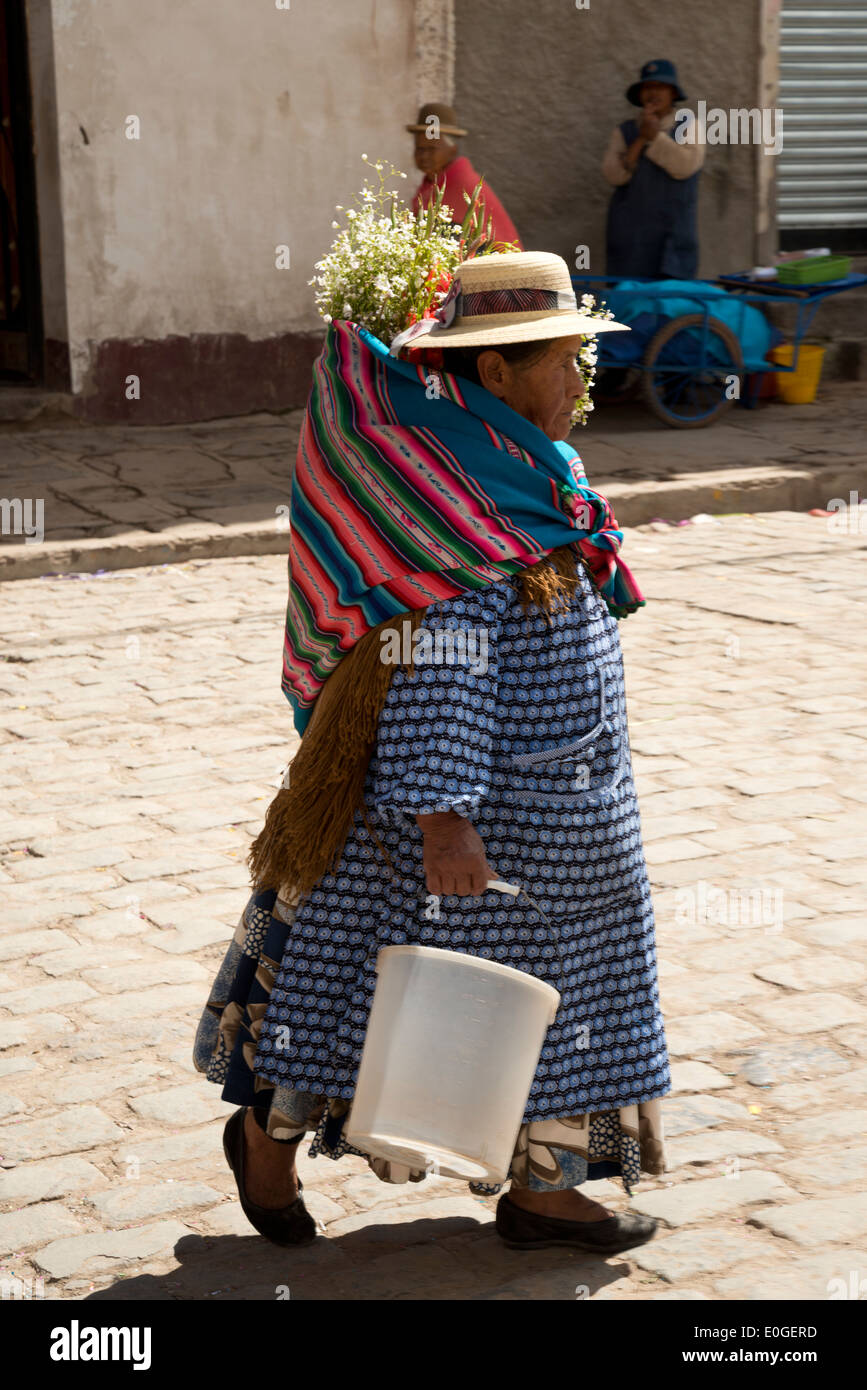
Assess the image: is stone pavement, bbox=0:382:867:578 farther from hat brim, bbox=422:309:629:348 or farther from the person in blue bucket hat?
hat brim, bbox=422:309:629:348

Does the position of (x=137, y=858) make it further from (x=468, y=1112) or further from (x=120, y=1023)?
(x=468, y=1112)

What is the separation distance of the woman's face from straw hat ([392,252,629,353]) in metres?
0.05

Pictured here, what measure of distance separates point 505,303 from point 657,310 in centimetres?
755

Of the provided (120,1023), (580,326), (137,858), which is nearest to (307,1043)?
(120,1023)

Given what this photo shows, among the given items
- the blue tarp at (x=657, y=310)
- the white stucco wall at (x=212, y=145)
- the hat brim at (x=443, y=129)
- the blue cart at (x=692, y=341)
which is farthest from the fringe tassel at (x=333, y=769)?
the white stucco wall at (x=212, y=145)

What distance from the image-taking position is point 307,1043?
2889mm

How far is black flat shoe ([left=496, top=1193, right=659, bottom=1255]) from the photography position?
299 centimetres

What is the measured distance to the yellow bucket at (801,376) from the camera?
11461mm

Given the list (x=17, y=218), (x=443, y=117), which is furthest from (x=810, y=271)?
(x=17, y=218)

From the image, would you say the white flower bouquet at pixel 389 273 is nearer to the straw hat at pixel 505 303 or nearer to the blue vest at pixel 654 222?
the straw hat at pixel 505 303

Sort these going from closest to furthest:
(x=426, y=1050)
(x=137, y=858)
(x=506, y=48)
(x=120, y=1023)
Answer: (x=426, y=1050) < (x=120, y=1023) < (x=137, y=858) < (x=506, y=48)

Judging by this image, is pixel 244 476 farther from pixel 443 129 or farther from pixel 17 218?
pixel 17 218

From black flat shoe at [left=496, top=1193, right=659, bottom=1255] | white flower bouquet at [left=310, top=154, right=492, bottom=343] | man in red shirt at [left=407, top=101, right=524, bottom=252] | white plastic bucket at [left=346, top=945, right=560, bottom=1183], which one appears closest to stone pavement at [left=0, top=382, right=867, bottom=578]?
man in red shirt at [left=407, top=101, right=524, bottom=252]
